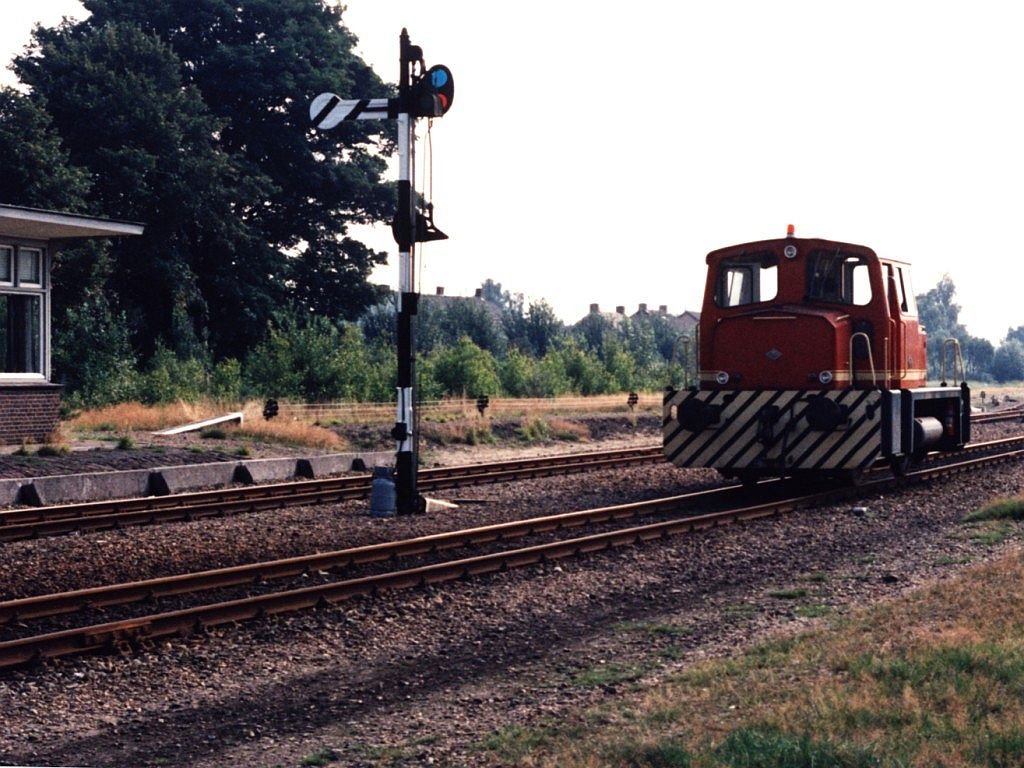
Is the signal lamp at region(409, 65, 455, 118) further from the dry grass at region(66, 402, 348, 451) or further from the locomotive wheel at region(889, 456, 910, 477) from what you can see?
the dry grass at region(66, 402, 348, 451)

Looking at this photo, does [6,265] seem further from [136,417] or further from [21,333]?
[136,417]

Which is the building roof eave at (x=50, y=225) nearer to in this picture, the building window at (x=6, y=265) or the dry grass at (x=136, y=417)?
the building window at (x=6, y=265)

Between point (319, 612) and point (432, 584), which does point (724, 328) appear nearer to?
point (432, 584)

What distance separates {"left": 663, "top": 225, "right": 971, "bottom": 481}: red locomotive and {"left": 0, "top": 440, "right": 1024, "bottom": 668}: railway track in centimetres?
72

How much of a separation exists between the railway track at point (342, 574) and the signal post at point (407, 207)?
7.80 ft

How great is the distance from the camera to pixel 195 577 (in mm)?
9727

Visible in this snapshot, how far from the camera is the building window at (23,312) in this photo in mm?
21109

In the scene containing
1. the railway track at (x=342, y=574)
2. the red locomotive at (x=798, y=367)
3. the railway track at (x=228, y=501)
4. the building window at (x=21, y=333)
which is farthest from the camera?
the building window at (x=21, y=333)

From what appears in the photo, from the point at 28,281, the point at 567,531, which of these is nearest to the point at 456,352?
the point at 28,281

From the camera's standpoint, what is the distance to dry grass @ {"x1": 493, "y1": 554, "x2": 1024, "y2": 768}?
17.8 feet

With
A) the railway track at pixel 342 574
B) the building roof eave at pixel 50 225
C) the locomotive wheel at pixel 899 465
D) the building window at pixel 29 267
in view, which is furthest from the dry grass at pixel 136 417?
the locomotive wheel at pixel 899 465

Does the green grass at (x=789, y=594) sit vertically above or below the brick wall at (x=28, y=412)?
below

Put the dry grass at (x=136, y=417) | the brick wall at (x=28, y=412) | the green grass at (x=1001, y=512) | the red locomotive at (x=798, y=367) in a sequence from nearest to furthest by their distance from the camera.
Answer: the green grass at (x=1001, y=512), the red locomotive at (x=798, y=367), the brick wall at (x=28, y=412), the dry grass at (x=136, y=417)

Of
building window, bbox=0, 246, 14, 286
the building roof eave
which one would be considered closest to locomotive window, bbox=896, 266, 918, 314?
the building roof eave
